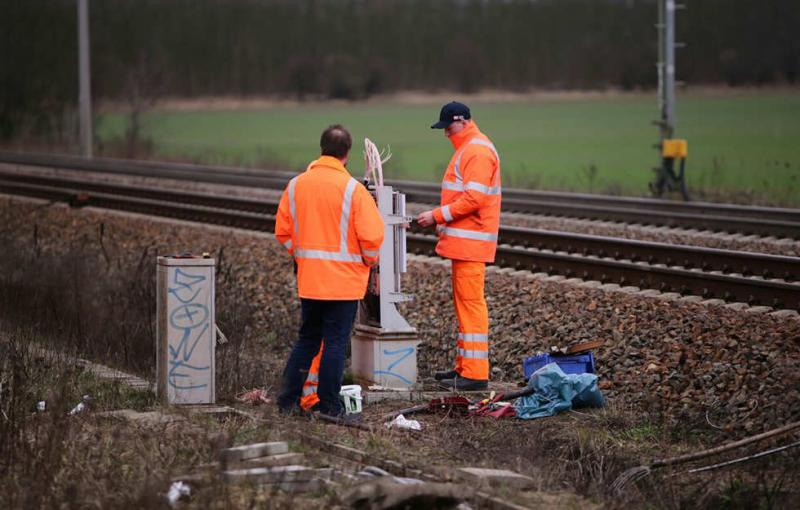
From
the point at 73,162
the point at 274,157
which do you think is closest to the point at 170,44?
the point at 274,157

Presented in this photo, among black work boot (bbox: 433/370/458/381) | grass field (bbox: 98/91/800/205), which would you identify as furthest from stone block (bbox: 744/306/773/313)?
grass field (bbox: 98/91/800/205)

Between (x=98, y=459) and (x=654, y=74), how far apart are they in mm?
39504

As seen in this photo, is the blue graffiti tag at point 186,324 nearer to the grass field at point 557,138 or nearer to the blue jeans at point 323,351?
the blue jeans at point 323,351

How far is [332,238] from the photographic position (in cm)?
880

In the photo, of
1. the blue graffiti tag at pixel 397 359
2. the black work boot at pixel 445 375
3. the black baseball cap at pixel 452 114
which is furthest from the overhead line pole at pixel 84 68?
the blue graffiti tag at pixel 397 359

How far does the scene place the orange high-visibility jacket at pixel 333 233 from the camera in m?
8.80

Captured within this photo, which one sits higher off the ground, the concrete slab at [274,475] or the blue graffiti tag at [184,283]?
the blue graffiti tag at [184,283]

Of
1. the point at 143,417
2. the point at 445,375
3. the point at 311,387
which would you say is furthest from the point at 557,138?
the point at 143,417

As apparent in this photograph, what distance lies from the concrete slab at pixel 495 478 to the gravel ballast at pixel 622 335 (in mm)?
2244

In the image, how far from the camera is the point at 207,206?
23219 mm

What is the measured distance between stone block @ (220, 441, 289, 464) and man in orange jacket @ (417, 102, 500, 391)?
3.01 m

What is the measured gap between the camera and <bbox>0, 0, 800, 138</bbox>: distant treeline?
49562mm

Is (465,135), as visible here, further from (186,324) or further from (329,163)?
(186,324)

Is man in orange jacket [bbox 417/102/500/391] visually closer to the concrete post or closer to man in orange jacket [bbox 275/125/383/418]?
man in orange jacket [bbox 275/125/383/418]
